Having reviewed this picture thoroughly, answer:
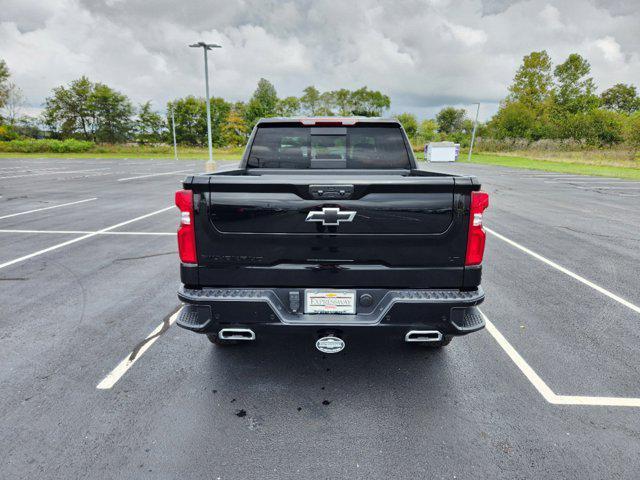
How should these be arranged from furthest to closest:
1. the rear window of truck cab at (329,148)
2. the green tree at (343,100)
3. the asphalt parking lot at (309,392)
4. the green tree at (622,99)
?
1. the green tree at (343,100)
2. the green tree at (622,99)
3. the rear window of truck cab at (329,148)
4. the asphalt parking lot at (309,392)

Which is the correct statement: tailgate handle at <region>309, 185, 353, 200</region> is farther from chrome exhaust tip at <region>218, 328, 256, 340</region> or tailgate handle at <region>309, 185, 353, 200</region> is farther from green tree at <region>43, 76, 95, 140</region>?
green tree at <region>43, 76, 95, 140</region>

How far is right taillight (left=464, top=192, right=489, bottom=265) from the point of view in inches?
96.0

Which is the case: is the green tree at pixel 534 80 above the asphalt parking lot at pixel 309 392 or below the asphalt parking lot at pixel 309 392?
above

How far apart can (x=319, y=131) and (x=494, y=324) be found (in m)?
2.79

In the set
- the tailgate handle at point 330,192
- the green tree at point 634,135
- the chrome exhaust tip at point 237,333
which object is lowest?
the chrome exhaust tip at point 237,333

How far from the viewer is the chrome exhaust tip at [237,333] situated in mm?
2578

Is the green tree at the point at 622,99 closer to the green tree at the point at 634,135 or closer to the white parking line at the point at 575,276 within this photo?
the green tree at the point at 634,135

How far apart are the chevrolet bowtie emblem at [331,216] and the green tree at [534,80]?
71332 millimetres

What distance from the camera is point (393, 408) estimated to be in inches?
107

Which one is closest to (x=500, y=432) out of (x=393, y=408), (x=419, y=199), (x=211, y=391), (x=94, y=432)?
(x=393, y=408)

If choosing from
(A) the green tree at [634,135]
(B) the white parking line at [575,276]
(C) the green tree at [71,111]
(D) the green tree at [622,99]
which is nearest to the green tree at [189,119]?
(C) the green tree at [71,111]

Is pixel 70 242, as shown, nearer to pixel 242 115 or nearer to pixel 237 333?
pixel 237 333

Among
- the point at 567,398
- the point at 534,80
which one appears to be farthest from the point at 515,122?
the point at 567,398

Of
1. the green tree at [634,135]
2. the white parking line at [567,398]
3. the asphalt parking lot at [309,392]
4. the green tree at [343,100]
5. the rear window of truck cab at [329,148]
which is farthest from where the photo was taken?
the green tree at [343,100]
